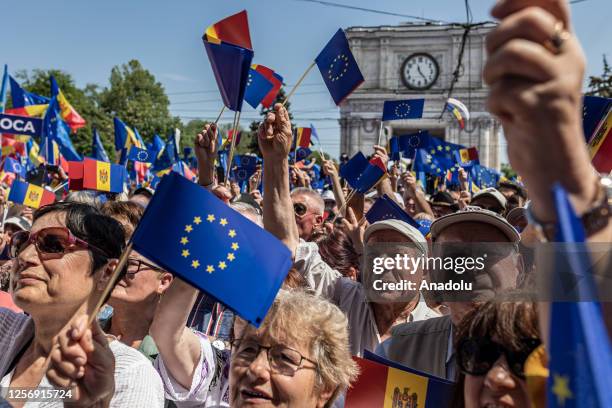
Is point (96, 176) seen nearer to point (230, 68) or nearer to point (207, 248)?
Answer: point (230, 68)

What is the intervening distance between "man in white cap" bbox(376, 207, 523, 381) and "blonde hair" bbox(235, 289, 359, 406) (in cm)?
43

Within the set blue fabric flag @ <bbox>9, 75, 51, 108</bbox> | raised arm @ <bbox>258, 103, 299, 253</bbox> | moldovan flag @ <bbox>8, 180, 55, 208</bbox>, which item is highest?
blue fabric flag @ <bbox>9, 75, 51, 108</bbox>

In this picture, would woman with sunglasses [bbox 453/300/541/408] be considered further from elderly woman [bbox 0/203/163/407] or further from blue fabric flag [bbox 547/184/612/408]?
elderly woman [bbox 0/203/163/407]

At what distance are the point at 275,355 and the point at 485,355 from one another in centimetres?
88

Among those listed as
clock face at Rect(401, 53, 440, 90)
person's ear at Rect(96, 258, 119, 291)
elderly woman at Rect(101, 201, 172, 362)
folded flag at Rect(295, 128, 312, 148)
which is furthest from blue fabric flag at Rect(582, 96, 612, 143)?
clock face at Rect(401, 53, 440, 90)

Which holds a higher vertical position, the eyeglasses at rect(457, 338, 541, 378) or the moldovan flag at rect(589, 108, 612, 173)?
the moldovan flag at rect(589, 108, 612, 173)

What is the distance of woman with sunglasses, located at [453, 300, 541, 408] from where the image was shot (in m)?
1.60

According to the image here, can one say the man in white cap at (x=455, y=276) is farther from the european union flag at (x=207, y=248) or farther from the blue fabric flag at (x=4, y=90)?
the blue fabric flag at (x=4, y=90)

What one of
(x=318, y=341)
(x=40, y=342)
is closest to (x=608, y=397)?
(x=318, y=341)

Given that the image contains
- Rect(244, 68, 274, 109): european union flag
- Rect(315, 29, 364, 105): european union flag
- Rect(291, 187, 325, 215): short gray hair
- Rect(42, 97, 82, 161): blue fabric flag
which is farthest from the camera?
Rect(42, 97, 82, 161): blue fabric flag

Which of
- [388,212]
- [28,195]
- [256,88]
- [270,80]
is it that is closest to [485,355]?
[388,212]

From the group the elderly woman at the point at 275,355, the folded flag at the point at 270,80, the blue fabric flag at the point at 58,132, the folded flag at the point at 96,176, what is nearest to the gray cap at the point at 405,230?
the elderly woman at the point at 275,355

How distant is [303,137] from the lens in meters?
13.0

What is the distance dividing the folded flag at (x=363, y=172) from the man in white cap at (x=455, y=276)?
11.5ft
